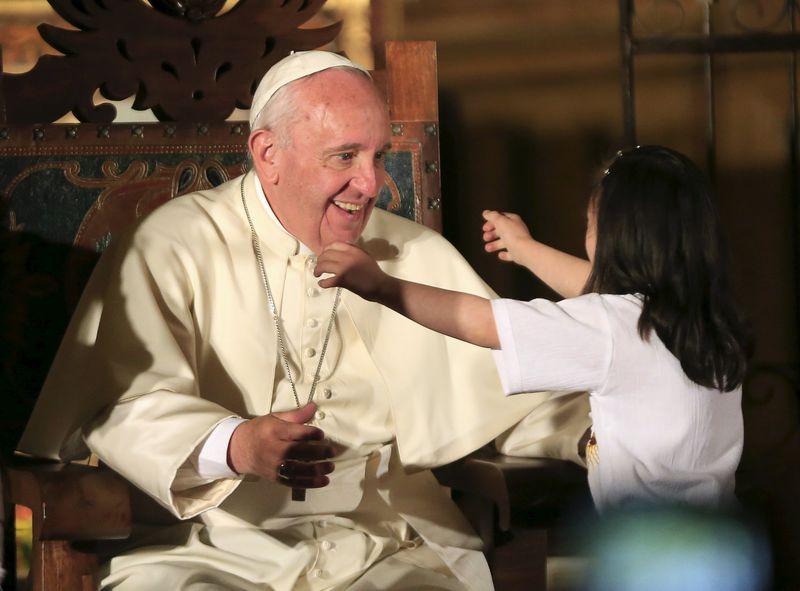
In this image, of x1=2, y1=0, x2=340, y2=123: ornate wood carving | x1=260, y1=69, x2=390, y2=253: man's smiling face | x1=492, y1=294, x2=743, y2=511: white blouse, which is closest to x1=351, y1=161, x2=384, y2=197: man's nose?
x1=260, y1=69, x2=390, y2=253: man's smiling face

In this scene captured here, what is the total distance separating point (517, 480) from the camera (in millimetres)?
2744

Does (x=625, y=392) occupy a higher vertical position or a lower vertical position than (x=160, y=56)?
lower

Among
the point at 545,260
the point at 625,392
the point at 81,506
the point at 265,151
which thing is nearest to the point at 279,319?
the point at 265,151

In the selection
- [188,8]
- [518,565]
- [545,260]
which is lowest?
[518,565]

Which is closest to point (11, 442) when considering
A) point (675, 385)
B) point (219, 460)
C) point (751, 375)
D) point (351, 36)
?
point (219, 460)

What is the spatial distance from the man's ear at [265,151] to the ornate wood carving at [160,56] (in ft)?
1.42

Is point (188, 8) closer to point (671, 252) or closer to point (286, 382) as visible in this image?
point (286, 382)

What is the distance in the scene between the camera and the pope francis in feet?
9.05

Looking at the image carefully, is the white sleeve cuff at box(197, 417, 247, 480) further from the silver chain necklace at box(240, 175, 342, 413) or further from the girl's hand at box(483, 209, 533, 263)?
the girl's hand at box(483, 209, 533, 263)

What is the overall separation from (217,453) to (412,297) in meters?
0.53

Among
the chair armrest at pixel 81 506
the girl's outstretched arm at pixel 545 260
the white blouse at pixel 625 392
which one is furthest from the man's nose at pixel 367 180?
the chair armrest at pixel 81 506

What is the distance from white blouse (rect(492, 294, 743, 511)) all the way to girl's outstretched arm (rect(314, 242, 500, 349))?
0.05 meters

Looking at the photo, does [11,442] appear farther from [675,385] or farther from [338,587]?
[675,385]

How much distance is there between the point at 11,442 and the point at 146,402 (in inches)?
29.1
